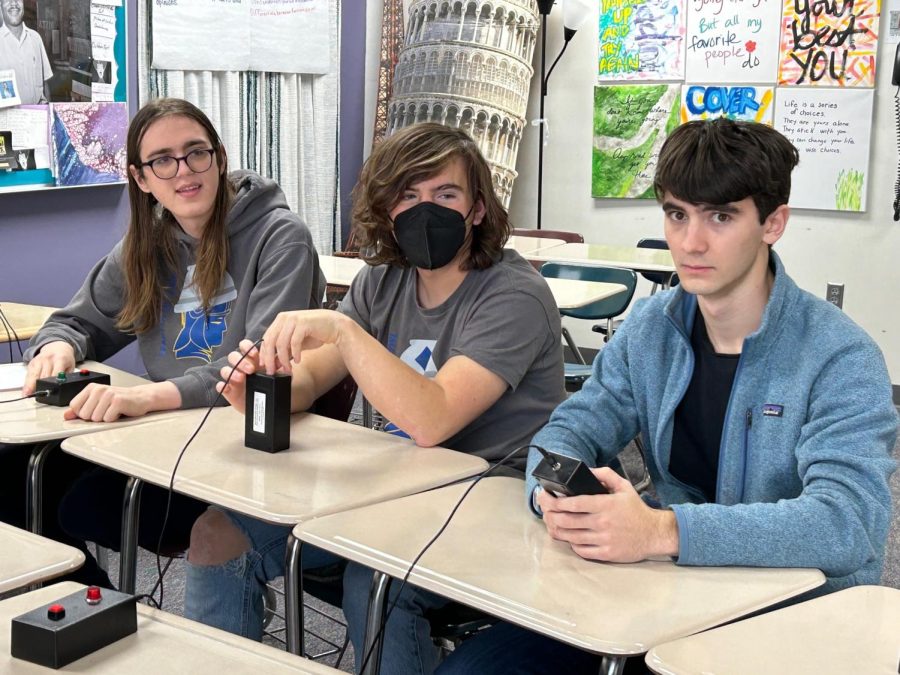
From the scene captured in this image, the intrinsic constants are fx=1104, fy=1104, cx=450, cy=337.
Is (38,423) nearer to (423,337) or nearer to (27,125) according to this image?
(423,337)

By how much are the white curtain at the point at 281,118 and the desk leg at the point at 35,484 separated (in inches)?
118

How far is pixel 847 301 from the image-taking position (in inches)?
221

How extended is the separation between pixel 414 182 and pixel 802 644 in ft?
3.96

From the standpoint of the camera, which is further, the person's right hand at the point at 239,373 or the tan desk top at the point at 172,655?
the person's right hand at the point at 239,373

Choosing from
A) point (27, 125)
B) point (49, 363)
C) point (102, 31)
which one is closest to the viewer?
point (49, 363)

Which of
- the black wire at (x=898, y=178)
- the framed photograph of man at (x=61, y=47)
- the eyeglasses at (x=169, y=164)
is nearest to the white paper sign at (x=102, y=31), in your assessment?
the framed photograph of man at (x=61, y=47)

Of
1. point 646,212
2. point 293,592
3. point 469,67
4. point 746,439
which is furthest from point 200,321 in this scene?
point 646,212

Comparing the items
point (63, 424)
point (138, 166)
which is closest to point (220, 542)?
point (63, 424)

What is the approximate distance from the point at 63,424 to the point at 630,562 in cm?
120

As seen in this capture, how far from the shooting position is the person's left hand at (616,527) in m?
1.49

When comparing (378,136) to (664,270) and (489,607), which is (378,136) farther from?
(489,607)

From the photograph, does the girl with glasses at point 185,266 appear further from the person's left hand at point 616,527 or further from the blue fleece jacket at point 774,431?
the person's left hand at point 616,527

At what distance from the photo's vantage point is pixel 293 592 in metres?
1.76

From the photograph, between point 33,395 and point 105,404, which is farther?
point 33,395
